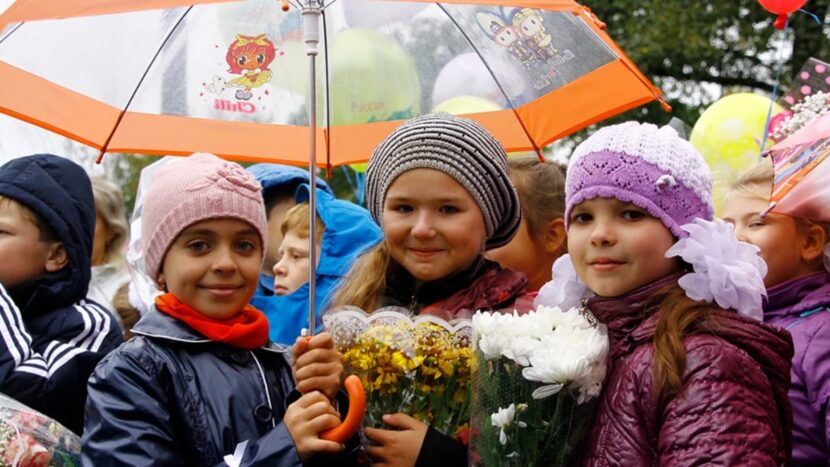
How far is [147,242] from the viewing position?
356cm

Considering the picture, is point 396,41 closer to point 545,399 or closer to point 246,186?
point 246,186

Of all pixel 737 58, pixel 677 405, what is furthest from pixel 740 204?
pixel 737 58

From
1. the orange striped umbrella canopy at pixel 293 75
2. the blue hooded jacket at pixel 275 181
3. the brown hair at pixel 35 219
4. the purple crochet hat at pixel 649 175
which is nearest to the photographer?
the purple crochet hat at pixel 649 175

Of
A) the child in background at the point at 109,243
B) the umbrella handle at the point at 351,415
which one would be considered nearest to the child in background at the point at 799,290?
the umbrella handle at the point at 351,415

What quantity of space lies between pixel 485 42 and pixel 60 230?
1715 mm

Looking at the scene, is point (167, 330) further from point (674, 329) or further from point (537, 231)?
point (537, 231)

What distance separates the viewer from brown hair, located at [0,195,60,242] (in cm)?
417

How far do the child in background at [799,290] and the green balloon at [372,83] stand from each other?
1.30 metres

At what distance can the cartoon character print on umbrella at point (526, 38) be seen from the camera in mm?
3988

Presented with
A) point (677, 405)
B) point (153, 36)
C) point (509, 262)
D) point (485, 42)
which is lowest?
point (509, 262)

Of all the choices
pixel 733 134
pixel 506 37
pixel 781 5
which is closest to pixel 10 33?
pixel 506 37

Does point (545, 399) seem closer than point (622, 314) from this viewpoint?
Yes

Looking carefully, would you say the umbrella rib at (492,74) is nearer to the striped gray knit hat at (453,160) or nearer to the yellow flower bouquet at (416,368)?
the striped gray knit hat at (453,160)

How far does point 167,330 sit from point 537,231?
1.91 meters
